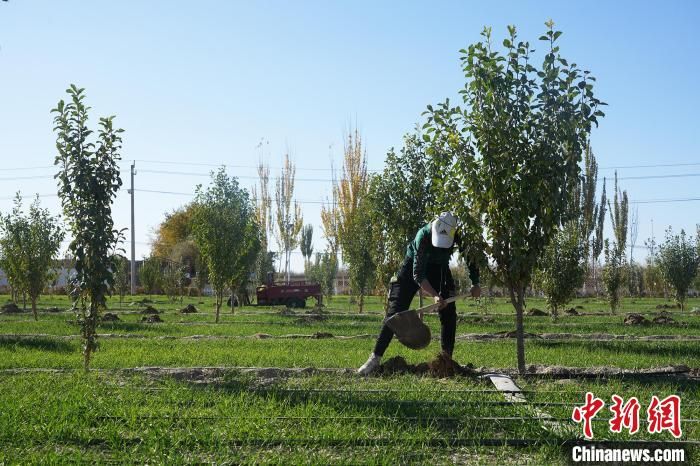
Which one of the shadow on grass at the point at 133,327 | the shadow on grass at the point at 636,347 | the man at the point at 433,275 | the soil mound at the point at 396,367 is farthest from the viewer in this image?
the shadow on grass at the point at 133,327

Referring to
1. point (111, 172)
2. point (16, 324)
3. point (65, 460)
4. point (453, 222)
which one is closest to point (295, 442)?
point (65, 460)

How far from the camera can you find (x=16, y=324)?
19.4 m

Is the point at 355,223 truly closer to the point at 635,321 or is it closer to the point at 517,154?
the point at 635,321

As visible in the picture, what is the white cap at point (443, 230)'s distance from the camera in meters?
8.83

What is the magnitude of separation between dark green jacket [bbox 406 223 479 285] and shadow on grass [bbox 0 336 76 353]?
6.75 metres

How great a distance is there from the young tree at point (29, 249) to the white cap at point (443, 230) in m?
19.3

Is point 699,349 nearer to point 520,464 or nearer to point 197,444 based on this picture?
point 520,464

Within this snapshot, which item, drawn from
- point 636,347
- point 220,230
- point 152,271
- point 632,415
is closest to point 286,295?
point 152,271

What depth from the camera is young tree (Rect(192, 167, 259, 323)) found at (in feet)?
79.0

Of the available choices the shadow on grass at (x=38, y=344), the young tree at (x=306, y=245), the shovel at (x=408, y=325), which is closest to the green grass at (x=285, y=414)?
the shovel at (x=408, y=325)

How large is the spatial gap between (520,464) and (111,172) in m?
6.84

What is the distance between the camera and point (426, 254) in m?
8.91

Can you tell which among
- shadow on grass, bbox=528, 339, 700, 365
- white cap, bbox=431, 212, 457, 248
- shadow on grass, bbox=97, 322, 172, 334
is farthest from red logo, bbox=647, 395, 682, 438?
shadow on grass, bbox=97, 322, 172, 334

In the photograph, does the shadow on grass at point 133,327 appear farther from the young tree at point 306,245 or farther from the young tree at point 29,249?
the young tree at point 306,245
